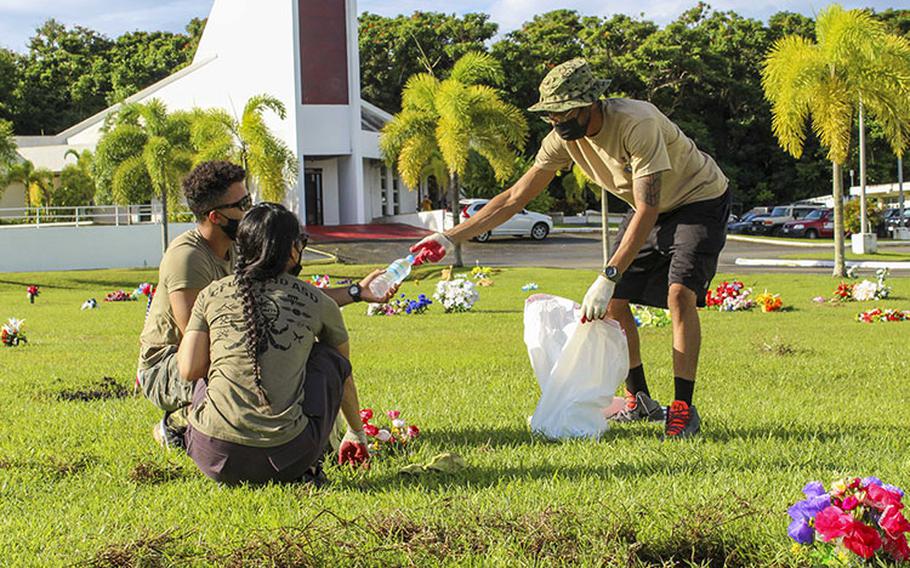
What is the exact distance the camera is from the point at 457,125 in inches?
1221

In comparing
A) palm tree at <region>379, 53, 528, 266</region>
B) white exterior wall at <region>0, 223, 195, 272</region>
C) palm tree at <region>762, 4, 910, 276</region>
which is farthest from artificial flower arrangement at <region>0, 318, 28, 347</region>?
white exterior wall at <region>0, 223, 195, 272</region>

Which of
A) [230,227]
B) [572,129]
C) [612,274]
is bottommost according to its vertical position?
[612,274]

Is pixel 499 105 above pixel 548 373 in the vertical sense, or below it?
above

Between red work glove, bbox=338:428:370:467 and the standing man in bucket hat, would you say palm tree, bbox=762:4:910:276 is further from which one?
red work glove, bbox=338:428:370:467

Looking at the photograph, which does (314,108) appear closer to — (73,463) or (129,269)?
(129,269)

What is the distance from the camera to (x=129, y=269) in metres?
32.1

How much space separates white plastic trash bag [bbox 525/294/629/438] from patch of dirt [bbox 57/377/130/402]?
128 inches

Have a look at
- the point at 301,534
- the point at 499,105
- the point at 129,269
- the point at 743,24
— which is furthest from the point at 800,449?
the point at 743,24

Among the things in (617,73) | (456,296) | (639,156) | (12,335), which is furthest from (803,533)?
(617,73)

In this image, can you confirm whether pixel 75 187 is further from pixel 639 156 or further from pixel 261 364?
pixel 261 364

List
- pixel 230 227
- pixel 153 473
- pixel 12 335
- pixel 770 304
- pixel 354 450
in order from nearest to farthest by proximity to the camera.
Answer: pixel 153 473
pixel 354 450
pixel 230 227
pixel 12 335
pixel 770 304

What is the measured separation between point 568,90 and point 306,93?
3787 centimetres

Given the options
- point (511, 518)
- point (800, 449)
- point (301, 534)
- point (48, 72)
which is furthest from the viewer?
point (48, 72)

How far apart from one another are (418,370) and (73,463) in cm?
363
